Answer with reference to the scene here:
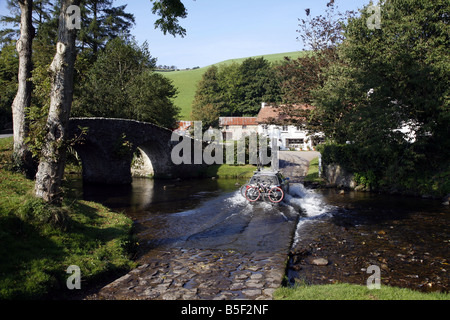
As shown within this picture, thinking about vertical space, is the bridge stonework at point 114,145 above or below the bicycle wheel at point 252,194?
above

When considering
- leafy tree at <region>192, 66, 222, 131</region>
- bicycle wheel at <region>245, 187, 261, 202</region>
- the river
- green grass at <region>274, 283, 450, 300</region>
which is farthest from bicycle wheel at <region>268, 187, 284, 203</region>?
leafy tree at <region>192, 66, 222, 131</region>

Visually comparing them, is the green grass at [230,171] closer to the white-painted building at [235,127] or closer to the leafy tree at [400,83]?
the leafy tree at [400,83]

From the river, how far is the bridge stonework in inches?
174

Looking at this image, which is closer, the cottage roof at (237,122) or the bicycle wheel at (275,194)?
the bicycle wheel at (275,194)

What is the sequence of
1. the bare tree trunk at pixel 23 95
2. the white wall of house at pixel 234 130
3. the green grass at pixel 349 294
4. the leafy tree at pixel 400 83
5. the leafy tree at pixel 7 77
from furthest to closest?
1. the white wall of house at pixel 234 130
2. the leafy tree at pixel 7 77
3. the leafy tree at pixel 400 83
4. the bare tree trunk at pixel 23 95
5. the green grass at pixel 349 294

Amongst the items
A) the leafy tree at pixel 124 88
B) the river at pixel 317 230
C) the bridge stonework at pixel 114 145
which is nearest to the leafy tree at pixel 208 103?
the leafy tree at pixel 124 88

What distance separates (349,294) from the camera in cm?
710

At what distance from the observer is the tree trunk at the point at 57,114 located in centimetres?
1020

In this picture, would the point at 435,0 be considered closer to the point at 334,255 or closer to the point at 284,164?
the point at 334,255

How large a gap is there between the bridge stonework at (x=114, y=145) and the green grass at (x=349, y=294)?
2117 centimetres

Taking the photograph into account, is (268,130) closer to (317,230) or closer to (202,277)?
(317,230)

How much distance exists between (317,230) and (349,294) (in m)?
7.69

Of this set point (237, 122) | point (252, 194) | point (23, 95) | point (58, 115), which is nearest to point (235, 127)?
point (237, 122)
